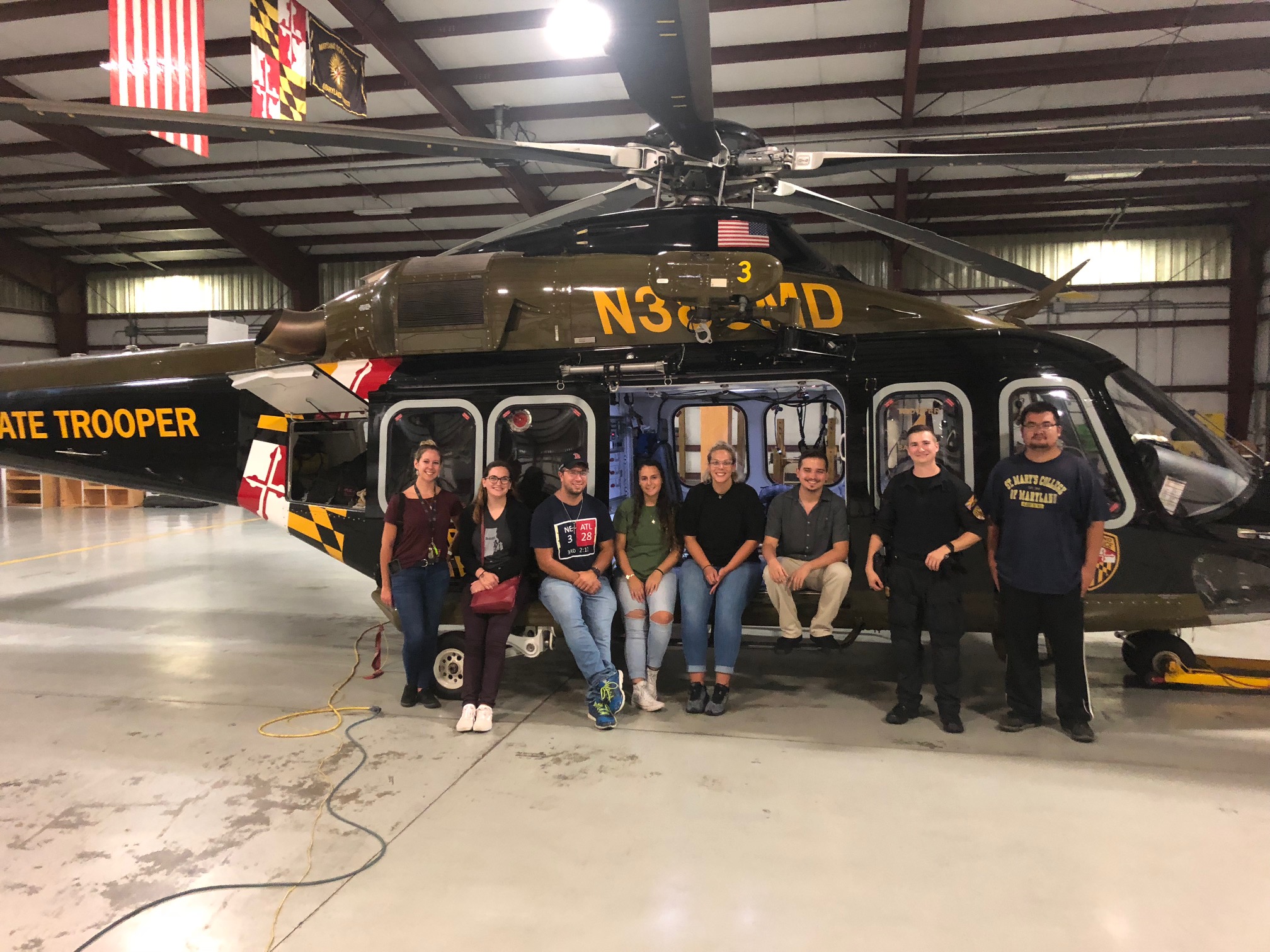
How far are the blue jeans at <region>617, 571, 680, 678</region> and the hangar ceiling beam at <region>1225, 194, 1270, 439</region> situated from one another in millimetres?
20565

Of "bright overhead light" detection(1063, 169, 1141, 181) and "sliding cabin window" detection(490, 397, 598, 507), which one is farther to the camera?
"bright overhead light" detection(1063, 169, 1141, 181)

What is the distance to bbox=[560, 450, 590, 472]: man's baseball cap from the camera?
4.64 metres

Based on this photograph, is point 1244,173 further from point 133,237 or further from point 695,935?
point 133,237

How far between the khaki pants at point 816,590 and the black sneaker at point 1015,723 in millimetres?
1079

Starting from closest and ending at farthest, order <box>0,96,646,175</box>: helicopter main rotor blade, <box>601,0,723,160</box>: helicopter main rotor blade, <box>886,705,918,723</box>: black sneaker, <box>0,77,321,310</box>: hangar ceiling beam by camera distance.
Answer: <box>601,0,723,160</box>: helicopter main rotor blade, <box>0,96,646,175</box>: helicopter main rotor blade, <box>886,705,918,723</box>: black sneaker, <box>0,77,321,310</box>: hangar ceiling beam

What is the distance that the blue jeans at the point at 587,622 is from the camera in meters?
4.59

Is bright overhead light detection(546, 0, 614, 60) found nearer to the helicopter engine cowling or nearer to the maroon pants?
the helicopter engine cowling

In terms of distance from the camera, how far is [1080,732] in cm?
422

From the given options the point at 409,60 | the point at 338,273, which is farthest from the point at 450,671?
the point at 338,273

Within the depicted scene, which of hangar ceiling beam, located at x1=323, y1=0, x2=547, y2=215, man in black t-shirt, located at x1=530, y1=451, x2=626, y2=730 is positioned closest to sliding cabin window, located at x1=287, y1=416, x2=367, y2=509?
man in black t-shirt, located at x1=530, y1=451, x2=626, y2=730

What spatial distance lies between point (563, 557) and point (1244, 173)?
20.4 metres

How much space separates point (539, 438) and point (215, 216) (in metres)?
18.1

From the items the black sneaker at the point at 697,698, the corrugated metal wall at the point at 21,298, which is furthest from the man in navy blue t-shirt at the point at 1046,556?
the corrugated metal wall at the point at 21,298

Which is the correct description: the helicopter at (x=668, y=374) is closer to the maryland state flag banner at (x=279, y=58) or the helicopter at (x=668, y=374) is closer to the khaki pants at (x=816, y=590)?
the khaki pants at (x=816, y=590)
